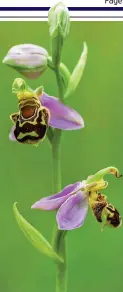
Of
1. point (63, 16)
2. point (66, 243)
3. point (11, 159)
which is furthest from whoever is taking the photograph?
point (11, 159)

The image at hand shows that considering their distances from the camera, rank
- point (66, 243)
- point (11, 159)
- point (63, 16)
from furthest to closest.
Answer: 1. point (11, 159)
2. point (66, 243)
3. point (63, 16)

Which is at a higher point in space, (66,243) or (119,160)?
(119,160)

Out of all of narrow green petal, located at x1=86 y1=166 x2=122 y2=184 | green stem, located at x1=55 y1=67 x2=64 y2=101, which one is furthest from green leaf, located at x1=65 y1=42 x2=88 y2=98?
narrow green petal, located at x1=86 y1=166 x2=122 y2=184

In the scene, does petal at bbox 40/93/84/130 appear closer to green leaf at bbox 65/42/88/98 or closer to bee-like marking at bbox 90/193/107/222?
green leaf at bbox 65/42/88/98

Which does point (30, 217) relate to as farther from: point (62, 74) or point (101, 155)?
point (62, 74)

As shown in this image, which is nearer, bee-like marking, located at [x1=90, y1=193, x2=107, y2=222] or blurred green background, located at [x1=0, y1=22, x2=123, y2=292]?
bee-like marking, located at [x1=90, y1=193, x2=107, y2=222]

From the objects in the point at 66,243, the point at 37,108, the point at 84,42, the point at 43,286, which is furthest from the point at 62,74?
the point at 43,286

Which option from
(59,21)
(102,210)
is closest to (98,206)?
(102,210)
